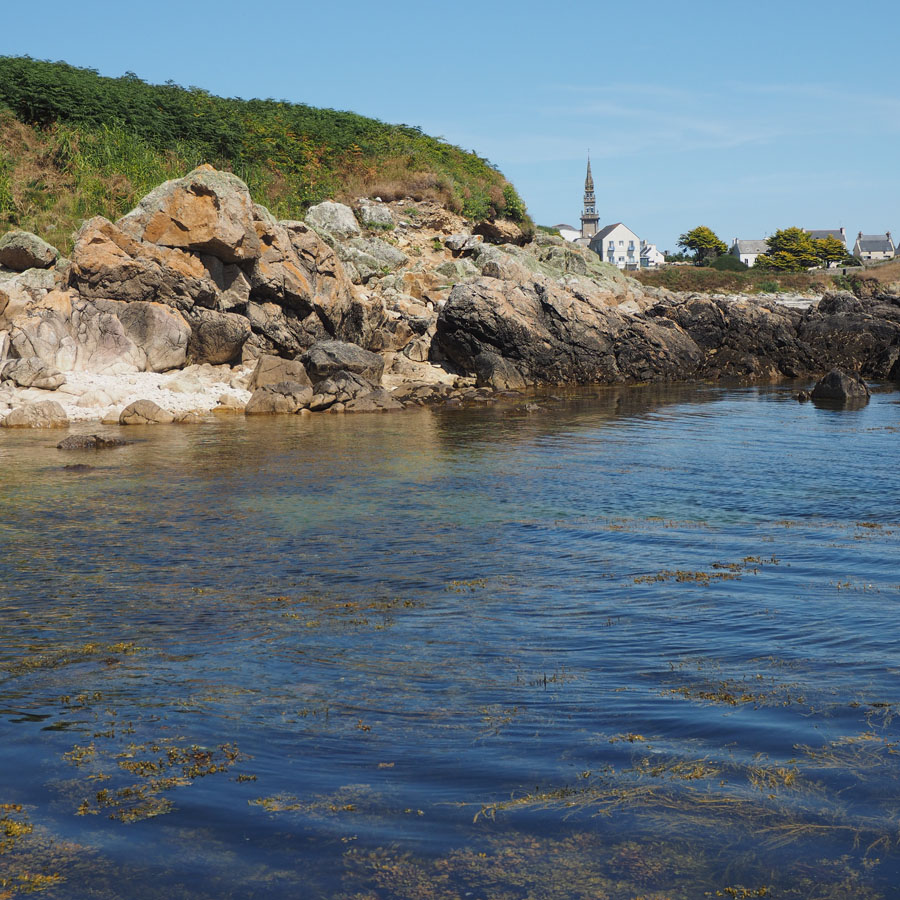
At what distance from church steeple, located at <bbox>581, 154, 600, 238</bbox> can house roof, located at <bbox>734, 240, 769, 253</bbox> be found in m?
38.7

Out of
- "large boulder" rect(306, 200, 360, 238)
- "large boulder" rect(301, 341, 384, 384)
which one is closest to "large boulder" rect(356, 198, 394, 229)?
"large boulder" rect(306, 200, 360, 238)

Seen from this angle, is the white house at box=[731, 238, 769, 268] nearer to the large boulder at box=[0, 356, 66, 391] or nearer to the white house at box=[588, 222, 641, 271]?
the white house at box=[588, 222, 641, 271]

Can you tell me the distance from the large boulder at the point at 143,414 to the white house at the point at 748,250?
464 feet

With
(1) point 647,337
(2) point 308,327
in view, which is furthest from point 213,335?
(1) point 647,337

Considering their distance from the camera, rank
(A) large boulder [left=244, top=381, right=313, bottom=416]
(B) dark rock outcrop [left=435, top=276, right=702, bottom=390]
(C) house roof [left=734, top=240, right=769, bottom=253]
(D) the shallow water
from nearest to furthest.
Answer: (D) the shallow water
(A) large boulder [left=244, top=381, right=313, bottom=416]
(B) dark rock outcrop [left=435, top=276, right=702, bottom=390]
(C) house roof [left=734, top=240, right=769, bottom=253]

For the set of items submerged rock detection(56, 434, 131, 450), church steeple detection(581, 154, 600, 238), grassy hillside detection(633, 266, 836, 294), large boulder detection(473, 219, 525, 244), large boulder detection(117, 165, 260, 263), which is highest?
church steeple detection(581, 154, 600, 238)

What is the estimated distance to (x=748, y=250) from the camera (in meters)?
154

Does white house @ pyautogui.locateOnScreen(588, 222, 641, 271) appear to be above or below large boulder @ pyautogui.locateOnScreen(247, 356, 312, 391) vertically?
above

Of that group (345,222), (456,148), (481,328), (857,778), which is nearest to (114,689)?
(857,778)

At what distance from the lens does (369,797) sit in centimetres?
530

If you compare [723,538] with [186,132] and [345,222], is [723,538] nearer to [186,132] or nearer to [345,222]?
[345,222]

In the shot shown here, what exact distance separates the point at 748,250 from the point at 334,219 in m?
122

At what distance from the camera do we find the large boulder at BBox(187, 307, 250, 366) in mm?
31031

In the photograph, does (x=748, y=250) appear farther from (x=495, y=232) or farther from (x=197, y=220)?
(x=197, y=220)
